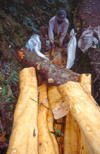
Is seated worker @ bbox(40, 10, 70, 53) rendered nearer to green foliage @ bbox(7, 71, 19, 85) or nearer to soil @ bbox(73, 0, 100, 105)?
soil @ bbox(73, 0, 100, 105)

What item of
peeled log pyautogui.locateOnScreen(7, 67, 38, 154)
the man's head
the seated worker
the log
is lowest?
peeled log pyautogui.locateOnScreen(7, 67, 38, 154)

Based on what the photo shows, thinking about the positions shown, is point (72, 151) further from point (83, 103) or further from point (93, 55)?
point (93, 55)

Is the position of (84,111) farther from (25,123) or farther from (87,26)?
(87,26)

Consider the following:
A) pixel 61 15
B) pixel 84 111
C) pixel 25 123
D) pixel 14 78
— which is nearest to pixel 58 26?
pixel 61 15

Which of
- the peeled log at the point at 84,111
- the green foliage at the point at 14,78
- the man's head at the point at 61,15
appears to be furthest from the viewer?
the man's head at the point at 61,15

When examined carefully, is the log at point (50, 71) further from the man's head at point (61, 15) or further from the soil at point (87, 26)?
the man's head at point (61, 15)

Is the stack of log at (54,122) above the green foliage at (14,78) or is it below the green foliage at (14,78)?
below

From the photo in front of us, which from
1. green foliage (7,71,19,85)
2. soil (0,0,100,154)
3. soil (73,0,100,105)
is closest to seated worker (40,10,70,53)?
soil (0,0,100,154)

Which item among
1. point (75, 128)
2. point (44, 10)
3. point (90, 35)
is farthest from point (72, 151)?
point (44, 10)

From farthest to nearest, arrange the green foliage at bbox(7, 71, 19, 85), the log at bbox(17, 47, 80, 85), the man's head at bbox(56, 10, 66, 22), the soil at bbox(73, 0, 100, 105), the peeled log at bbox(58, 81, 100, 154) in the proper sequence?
1. the soil at bbox(73, 0, 100, 105)
2. the man's head at bbox(56, 10, 66, 22)
3. the green foliage at bbox(7, 71, 19, 85)
4. the log at bbox(17, 47, 80, 85)
5. the peeled log at bbox(58, 81, 100, 154)

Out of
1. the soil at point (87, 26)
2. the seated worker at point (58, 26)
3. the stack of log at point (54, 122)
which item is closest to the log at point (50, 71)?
the stack of log at point (54, 122)
